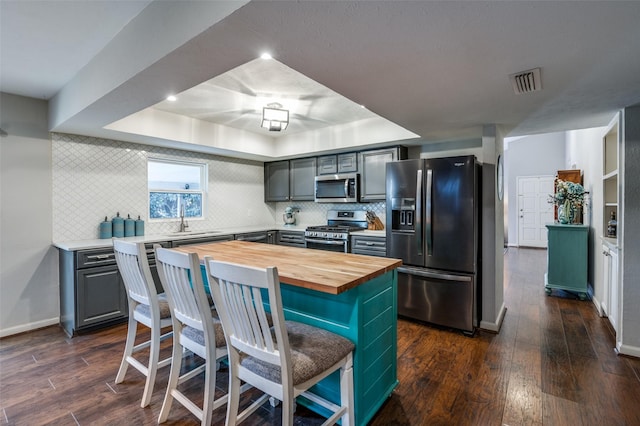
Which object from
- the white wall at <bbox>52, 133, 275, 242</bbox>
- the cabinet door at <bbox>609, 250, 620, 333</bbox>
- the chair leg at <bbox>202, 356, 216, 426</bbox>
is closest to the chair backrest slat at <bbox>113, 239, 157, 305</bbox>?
the chair leg at <bbox>202, 356, 216, 426</bbox>

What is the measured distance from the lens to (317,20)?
4.42 ft

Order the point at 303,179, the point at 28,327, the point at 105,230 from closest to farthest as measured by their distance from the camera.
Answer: the point at 28,327
the point at 105,230
the point at 303,179

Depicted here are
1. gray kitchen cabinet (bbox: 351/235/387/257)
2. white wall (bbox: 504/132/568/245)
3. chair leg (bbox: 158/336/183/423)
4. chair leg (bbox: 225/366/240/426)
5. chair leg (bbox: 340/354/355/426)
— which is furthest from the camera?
white wall (bbox: 504/132/568/245)

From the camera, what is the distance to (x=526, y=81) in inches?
79.1

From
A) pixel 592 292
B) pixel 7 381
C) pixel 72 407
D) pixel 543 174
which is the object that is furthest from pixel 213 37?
pixel 543 174

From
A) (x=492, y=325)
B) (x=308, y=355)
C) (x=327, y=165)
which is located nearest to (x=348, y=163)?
(x=327, y=165)

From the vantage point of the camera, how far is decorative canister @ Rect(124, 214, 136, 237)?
3.81 m

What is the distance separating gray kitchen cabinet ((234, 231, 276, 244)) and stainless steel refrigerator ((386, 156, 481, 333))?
2208mm

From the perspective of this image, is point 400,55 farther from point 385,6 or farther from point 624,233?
point 624,233

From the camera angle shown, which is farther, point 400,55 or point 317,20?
point 400,55

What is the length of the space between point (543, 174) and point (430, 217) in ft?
24.6

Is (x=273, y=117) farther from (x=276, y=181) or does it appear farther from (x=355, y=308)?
(x=276, y=181)

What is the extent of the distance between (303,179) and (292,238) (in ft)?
3.33

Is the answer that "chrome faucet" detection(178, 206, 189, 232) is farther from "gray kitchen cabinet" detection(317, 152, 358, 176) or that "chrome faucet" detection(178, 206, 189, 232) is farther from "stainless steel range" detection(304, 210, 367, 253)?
"gray kitchen cabinet" detection(317, 152, 358, 176)
